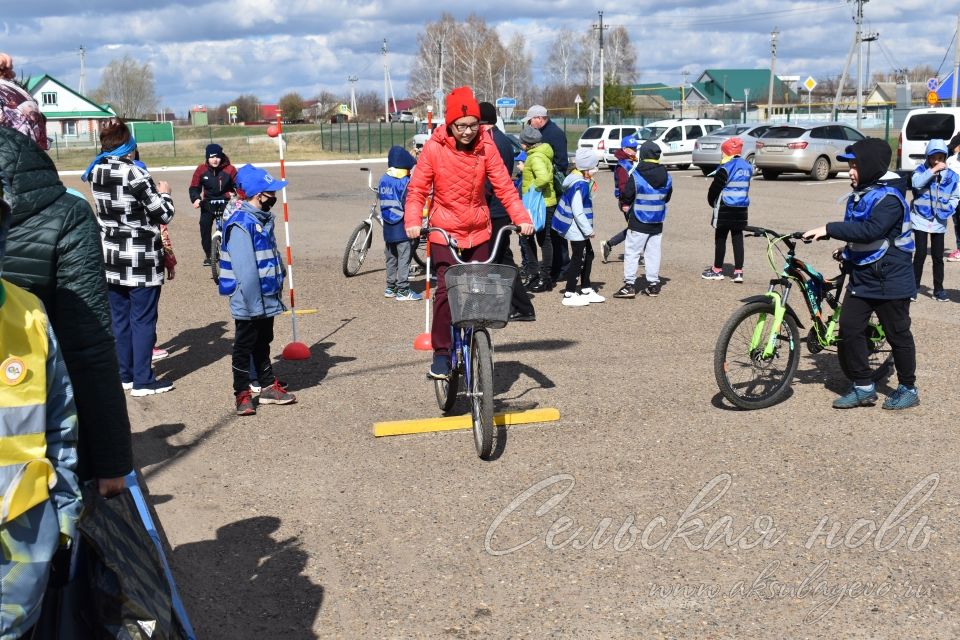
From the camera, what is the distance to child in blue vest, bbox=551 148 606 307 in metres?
10.7

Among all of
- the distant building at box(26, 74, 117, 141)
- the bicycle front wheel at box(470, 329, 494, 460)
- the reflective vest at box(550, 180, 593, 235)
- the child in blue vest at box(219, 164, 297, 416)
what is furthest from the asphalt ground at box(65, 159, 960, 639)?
the distant building at box(26, 74, 117, 141)

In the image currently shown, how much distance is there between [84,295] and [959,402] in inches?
238

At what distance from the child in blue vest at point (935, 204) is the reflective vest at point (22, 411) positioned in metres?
10.1

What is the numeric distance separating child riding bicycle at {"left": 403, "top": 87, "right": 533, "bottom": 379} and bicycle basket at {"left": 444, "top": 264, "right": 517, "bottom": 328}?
37.4 inches

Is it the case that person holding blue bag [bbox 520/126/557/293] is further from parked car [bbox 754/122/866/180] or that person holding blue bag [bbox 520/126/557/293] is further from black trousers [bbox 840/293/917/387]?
parked car [bbox 754/122/866/180]

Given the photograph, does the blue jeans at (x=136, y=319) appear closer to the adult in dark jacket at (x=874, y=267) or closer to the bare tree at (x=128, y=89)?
the adult in dark jacket at (x=874, y=267)

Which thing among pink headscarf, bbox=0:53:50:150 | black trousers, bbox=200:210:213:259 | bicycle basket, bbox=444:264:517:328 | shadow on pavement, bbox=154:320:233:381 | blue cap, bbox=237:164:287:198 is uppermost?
pink headscarf, bbox=0:53:50:150

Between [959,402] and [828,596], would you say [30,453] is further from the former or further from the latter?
[959,402]

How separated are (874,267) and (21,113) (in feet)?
16.9

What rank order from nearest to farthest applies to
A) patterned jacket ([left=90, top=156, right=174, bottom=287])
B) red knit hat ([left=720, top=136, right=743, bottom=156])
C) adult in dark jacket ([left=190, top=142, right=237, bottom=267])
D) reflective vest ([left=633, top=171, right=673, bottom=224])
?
patterned jacket ([left=90, top=156, right=174, bottom=287]), reflective vest ([left=633, top=171, right=673, bottom=224]), red knit hat ([left=720, top=136, right=743, bottom=156]), adult in dark jacket ([left=190, top=142, right=237, bottom=267])

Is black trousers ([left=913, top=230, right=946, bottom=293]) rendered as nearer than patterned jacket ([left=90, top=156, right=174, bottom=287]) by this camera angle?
No

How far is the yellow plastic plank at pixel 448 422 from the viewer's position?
6.47 m

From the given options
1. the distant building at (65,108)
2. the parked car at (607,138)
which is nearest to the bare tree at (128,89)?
the distant building at (65,108)

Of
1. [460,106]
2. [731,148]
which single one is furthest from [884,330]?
[731,148]
